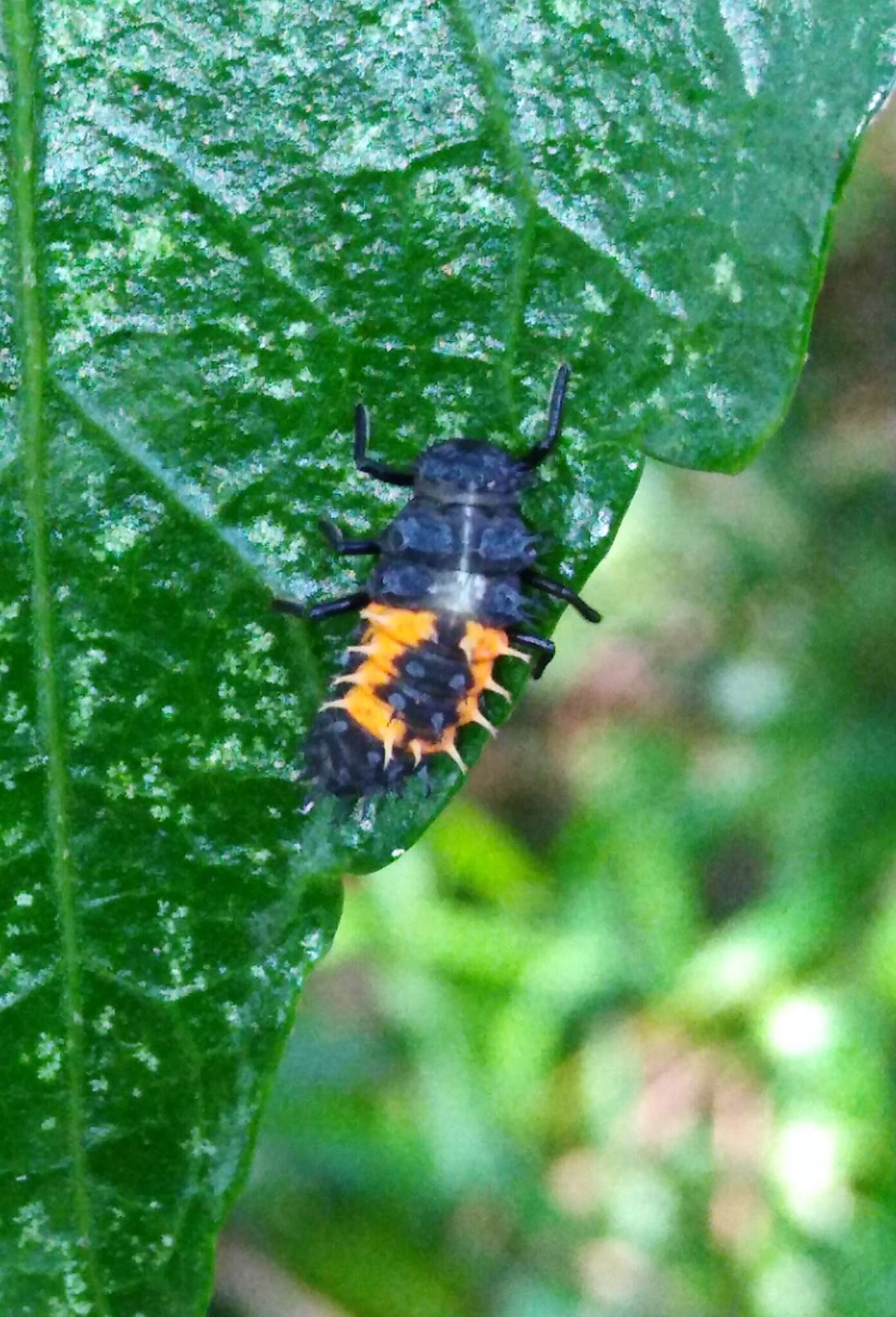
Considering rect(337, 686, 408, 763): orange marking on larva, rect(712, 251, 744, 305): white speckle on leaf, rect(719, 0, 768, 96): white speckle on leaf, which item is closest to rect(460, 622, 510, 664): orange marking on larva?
rect(337, 686, 408, 763): orange marking on larva

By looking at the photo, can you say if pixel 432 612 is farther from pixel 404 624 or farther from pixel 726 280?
pixel 726 280

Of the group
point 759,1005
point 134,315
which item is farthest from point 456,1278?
point 134,315

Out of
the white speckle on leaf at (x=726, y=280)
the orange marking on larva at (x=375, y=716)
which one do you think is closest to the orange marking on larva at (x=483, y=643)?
the orange marking on larva at (x=375, y=716)

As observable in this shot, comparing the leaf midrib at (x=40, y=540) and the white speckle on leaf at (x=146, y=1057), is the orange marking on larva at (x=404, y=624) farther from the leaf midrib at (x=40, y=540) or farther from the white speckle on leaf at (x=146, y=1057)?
the white speckle on leaf at (x=146, y=1057)

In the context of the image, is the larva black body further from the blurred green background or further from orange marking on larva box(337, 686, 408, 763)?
the blurred green background

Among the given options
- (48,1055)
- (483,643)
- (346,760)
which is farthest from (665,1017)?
(48,1055)

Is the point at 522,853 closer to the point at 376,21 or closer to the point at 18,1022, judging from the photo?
the point at 18,1022

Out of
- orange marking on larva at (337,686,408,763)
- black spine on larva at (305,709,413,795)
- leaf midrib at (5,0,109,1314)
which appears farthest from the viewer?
orange marking on larva at (337,686,408,763)
